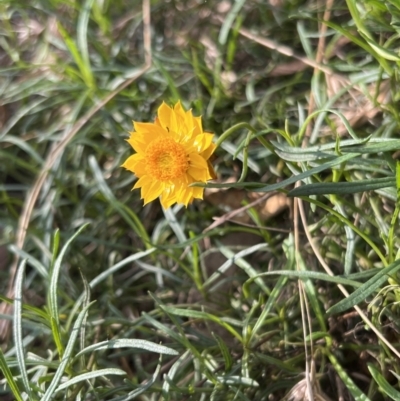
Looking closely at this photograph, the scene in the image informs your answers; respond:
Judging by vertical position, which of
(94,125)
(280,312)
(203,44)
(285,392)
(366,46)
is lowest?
(285,392)

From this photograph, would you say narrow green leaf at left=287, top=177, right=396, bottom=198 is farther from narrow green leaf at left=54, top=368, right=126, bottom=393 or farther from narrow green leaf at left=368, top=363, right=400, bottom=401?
narrow green leaf at left=54, top=368, right=126, bottom=393

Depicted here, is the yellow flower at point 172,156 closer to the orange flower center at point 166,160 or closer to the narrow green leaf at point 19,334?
the orange flower center at point 166,160

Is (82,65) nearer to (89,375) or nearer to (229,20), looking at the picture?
(229,20)

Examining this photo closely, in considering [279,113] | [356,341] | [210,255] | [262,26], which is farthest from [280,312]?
[262,26]

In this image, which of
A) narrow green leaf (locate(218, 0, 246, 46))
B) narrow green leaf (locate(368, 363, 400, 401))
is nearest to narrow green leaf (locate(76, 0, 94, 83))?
narrow green leaf (locate(218, 0, 246, 46))

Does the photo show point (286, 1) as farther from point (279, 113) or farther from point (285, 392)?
point (285, 392)

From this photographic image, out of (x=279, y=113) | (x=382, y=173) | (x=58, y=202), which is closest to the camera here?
(x=382, y=173)

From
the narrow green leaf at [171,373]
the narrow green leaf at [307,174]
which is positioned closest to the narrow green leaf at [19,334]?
the narrow green leaf at [171,373]
